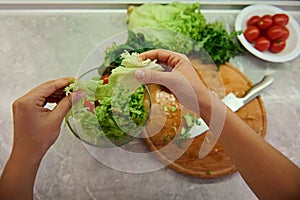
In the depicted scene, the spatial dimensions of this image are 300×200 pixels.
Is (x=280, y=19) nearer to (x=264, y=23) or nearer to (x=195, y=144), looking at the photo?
(x=264, y=23)

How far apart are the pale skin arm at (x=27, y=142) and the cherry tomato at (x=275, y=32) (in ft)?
2.66

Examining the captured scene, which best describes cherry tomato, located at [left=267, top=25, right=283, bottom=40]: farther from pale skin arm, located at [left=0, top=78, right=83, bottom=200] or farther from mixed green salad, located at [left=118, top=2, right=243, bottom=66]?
pale skin arm, located at [left=0, top=78, right=83, bottom=200]

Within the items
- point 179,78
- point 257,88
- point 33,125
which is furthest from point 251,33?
point 33,125

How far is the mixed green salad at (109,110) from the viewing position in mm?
927

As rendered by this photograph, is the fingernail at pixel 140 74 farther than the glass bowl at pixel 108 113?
No

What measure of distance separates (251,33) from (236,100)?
261 millimetres

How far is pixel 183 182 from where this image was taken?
1065mm

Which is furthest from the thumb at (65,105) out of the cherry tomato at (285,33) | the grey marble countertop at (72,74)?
the cherry tomato at (285,33)

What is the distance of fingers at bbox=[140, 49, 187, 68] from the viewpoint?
0.89 metres

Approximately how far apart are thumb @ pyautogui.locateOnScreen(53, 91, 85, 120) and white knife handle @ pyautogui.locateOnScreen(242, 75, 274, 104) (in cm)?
56

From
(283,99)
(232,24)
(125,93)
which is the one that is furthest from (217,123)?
(232,24)

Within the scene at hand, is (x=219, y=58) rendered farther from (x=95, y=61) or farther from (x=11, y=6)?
(x=11, y=6)

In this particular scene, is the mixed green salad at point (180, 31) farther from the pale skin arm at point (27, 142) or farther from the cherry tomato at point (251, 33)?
the pale skin arm at point (27, 142)

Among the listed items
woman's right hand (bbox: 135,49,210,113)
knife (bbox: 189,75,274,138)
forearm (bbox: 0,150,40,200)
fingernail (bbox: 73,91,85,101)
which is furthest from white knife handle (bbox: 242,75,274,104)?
forearm (bbox: 0,150,40,200)
